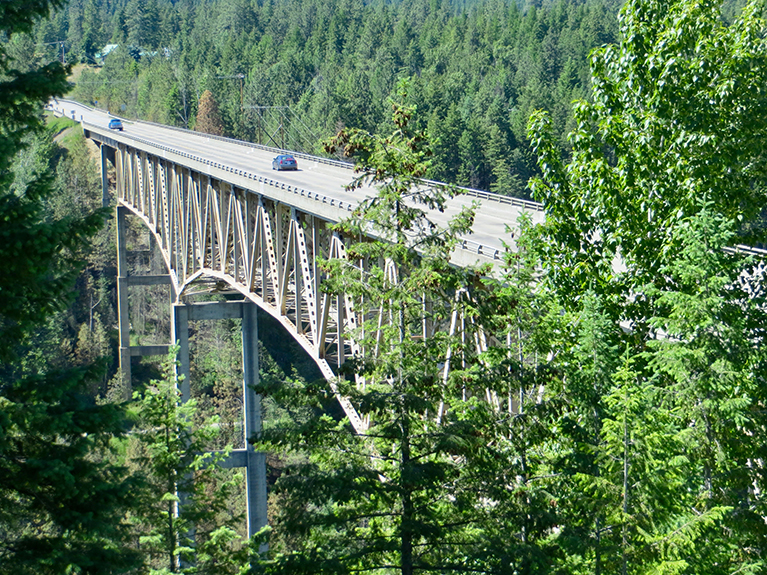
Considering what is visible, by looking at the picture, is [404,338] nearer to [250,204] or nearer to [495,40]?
[250,204]

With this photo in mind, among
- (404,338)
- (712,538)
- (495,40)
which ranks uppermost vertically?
(495,40)

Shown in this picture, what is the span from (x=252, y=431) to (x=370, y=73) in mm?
86848

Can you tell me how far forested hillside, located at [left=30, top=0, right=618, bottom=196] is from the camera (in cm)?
8375

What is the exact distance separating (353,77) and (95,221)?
89.5 meters

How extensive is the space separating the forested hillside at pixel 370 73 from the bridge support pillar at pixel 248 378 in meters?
31.7

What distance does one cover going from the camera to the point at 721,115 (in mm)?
11250

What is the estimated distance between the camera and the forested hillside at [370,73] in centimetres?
8375

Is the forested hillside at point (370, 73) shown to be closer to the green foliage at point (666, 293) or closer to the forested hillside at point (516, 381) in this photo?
the green foliage at point (666, 293)

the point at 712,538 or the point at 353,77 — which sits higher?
the point at 353,77

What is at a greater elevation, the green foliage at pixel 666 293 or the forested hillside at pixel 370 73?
the forested hillside at pixel 370 73

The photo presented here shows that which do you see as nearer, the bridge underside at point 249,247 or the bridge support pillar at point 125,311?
the bridge underside at point 249,247

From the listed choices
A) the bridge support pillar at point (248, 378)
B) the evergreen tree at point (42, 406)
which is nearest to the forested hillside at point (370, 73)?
the bridge support pillar at point (248, 378)

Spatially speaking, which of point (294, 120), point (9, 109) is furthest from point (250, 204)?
point (294, 120)

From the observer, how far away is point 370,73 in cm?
11369
